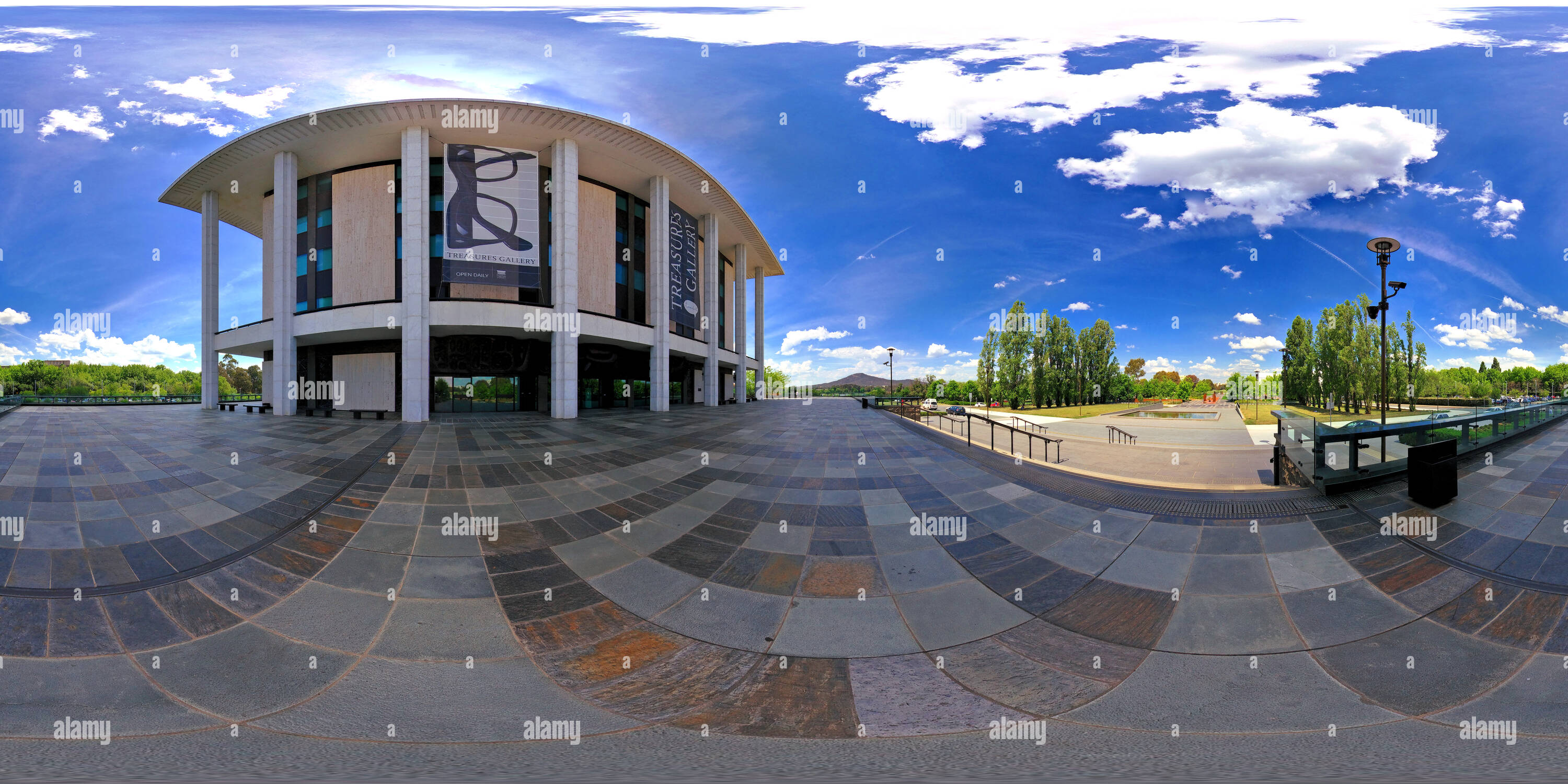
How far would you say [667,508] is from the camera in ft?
21.9

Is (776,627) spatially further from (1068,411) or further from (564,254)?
(1068,411)

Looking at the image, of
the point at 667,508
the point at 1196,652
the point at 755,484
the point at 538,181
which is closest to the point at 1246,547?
the point at 1196,652

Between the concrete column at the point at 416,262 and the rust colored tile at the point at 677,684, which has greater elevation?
the concrete column at the point at 416,262

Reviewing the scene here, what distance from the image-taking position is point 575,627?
383cm

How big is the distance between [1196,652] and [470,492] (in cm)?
802

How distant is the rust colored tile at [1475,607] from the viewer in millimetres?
4191

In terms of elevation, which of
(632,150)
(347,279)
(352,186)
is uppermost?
(632,150)

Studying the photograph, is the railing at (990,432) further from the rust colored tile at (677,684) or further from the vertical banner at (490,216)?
the vertical banner at (490,216)

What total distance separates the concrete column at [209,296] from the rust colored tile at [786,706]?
3779cm

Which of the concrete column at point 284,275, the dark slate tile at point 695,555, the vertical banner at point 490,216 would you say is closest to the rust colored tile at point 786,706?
the dark slate tile at point 695,555

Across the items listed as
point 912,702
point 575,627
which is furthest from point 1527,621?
point 575,627

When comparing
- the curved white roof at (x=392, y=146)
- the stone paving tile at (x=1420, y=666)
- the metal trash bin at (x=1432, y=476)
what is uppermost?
the curved white roof at (x=392, y=146)

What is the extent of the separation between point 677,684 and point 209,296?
127 ft

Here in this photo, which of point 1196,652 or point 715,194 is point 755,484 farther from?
point 715,194
